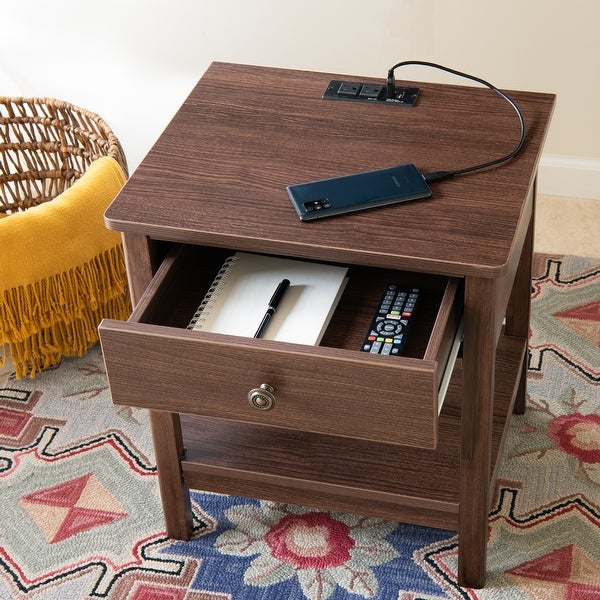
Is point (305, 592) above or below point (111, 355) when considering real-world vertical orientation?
below

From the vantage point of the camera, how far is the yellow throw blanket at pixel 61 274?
1.63m

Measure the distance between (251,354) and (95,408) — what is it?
69cm

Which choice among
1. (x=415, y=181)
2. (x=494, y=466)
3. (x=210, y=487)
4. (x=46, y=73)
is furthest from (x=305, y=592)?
(x=46, y=73)

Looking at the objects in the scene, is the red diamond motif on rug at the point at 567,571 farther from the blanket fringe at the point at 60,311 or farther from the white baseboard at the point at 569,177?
the white baseboard at the point at 569,177

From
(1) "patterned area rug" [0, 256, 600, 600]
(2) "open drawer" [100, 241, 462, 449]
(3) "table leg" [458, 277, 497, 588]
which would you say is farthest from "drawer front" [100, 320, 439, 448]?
(1) "patterned area rug" [0, 256, 600, 600]

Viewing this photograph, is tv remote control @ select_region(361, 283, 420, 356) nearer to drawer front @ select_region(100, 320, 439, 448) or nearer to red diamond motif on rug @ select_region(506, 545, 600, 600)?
drawer front @ select_region(100, 320, 439, 448)

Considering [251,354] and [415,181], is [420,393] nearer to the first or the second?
[251,354]

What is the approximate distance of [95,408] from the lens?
1.70 meters

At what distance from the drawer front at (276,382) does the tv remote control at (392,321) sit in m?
0.08

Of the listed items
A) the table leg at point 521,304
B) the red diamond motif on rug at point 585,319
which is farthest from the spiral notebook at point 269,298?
the red diamond motif on rug at point 585,319

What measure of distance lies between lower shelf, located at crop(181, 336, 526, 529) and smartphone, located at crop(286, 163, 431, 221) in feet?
1.14

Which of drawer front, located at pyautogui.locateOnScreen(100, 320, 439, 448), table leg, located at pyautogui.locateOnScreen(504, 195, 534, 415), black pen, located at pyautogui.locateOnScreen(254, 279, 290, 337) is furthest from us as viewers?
table leg, located at pyautogui.locateOnScreen(504, 195, 534, 415)

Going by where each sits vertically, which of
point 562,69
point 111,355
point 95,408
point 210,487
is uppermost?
point 111,355

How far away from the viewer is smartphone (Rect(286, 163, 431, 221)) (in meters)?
1.18
